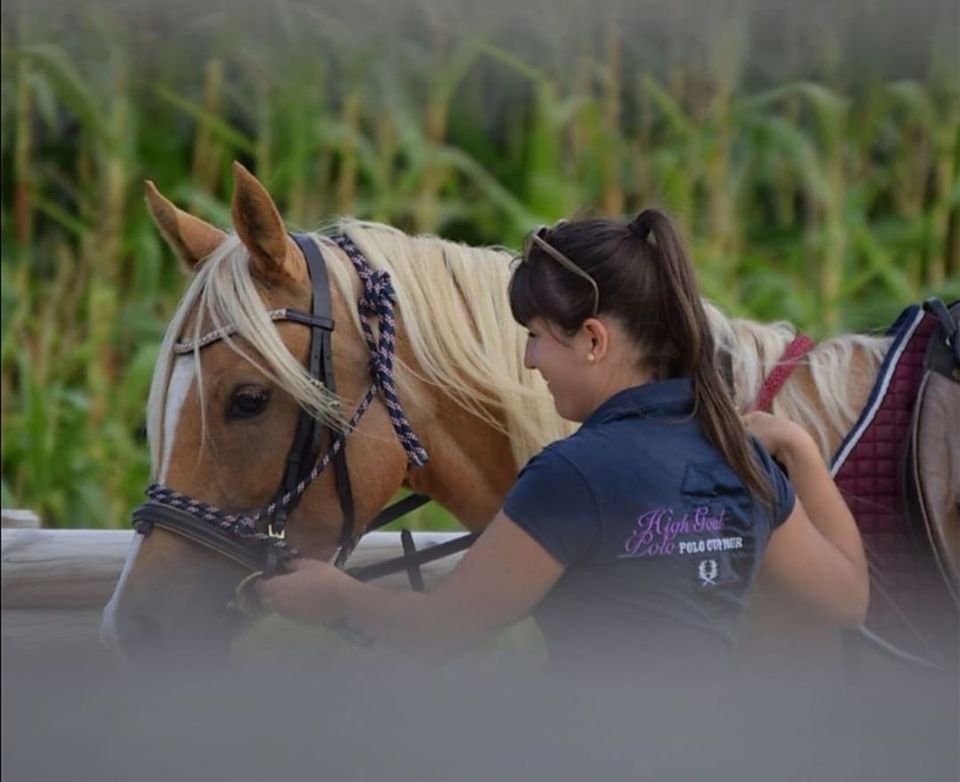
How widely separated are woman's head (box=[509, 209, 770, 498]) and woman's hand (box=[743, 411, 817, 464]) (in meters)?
0.13

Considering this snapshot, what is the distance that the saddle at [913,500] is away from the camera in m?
1.45

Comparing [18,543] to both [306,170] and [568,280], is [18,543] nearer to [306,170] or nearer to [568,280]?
[568,280]

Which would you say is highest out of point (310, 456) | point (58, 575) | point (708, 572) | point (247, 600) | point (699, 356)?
point (699, 356)

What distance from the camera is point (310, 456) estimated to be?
152 cm

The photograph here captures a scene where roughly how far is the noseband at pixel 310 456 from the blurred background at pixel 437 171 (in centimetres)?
157

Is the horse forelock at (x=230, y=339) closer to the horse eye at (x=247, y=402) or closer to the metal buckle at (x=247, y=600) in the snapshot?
the horse eye at (x=247, y=402)

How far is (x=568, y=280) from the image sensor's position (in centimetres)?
120

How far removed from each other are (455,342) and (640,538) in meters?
0.55

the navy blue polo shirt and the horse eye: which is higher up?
the navy blue polo shirt

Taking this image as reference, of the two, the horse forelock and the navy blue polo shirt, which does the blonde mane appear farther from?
the navy blue polo shirt

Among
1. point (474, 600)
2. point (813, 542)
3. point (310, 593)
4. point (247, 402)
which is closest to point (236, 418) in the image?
point (247, 402)

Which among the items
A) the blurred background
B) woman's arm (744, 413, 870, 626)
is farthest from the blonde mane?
the blurred background

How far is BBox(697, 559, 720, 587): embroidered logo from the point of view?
1.12 m

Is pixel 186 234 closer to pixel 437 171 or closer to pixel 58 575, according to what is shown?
pixel 58 575
